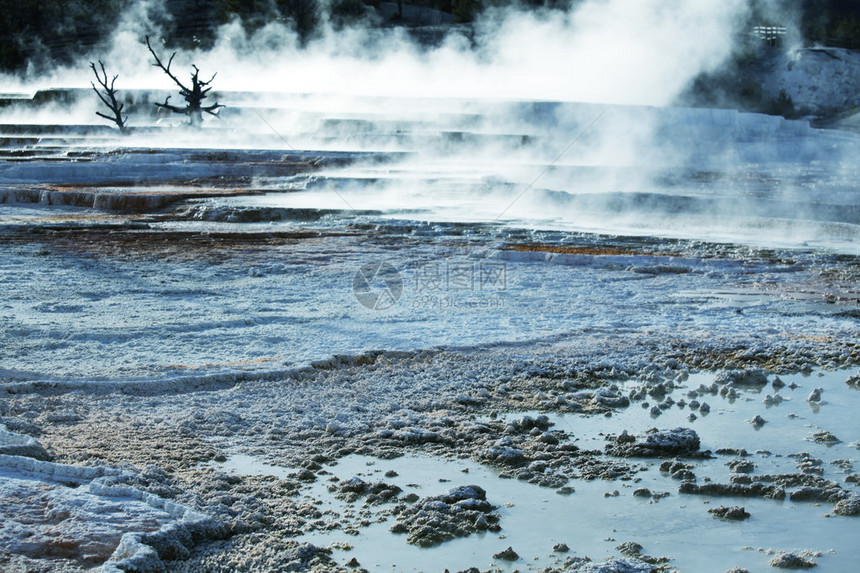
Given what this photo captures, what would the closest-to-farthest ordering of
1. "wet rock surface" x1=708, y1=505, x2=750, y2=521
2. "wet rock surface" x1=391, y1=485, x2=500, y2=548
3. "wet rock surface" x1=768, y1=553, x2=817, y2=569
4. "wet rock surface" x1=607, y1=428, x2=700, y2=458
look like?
"wet rock surface" x1=768, y1=553, x2=817, y2=569 → "wet rock surface" x1=391, y1=485, x2=500, y2=548 → "wet rock surface" x1=708, y1=505, x2=750, y2=521 → "wet rock surface" x1=607, y1=428, x2=700, y2=458

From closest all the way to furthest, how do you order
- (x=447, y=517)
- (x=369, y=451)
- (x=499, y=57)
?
(x=447, y=517), (x=369, y=451), (x=499, y=57)

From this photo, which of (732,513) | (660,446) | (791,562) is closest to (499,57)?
Result: (660,446)

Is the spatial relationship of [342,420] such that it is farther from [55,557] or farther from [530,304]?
[530,304]

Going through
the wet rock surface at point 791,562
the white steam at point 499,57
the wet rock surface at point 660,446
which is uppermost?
the white steam at point 499,57

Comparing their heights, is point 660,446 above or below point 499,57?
below

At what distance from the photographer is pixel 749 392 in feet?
13.7

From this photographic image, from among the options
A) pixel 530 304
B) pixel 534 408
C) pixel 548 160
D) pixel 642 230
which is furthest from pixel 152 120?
pixel 534 408

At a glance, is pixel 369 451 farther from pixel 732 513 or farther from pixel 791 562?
pixel 791 562

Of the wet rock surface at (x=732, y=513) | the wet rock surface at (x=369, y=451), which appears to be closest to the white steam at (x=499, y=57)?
the wet rock surface at (x=369, y=451)

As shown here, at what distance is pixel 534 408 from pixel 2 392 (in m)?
2.04

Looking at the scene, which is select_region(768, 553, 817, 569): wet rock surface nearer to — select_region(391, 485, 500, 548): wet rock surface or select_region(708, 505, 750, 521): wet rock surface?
select_region(708, 505, 750, 521): wet rock surface

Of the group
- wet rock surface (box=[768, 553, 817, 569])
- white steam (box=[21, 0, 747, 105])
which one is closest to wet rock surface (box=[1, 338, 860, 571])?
wet rock surface (box=[768, 553, 817, 569])

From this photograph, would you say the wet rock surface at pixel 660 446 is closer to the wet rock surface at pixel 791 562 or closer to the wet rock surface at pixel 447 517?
the wet rock surface at pixel 447 517

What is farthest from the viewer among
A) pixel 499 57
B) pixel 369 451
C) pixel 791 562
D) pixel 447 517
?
pixel 499 57
